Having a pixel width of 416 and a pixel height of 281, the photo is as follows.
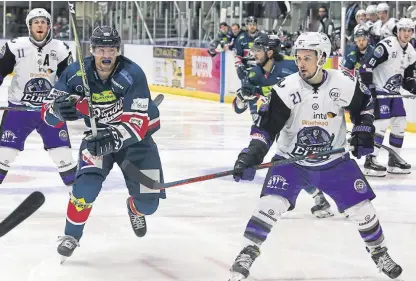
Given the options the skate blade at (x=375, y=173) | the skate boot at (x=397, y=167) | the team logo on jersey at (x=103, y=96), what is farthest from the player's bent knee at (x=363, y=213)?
the skate boot at (x=397, y=167)

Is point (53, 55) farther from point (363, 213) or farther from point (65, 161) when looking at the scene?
point (363, 213)

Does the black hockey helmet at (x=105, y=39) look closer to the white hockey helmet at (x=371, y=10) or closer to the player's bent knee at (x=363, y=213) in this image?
the player's bent knee at (x=363, y=213)

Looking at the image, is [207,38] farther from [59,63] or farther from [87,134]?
[87,134]

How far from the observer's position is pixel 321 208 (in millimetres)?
5309

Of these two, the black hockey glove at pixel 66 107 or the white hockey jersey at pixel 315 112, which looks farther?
the black hockey glove at pixel 66 107

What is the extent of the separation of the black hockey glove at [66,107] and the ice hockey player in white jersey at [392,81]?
3.46 m

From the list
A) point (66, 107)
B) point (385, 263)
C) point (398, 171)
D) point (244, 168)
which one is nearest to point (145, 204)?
point (66, 107)

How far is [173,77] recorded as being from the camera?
563 inches

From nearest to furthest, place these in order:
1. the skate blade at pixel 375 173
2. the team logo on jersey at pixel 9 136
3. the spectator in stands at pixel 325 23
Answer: the team logo on jersey at pixel 9 136 → the skate blade at pixel 375 173 → the spectator in stands at pixel 325 23

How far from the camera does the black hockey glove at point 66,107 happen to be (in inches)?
159

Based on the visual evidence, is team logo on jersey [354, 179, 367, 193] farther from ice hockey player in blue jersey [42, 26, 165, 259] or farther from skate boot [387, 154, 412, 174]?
skate boot [387, 154, 412, 174]

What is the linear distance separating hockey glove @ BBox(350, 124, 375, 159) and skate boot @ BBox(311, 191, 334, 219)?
1479 millimetres

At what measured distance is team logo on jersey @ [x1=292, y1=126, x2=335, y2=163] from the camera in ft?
12.6

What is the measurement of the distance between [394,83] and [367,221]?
3.57 metres
